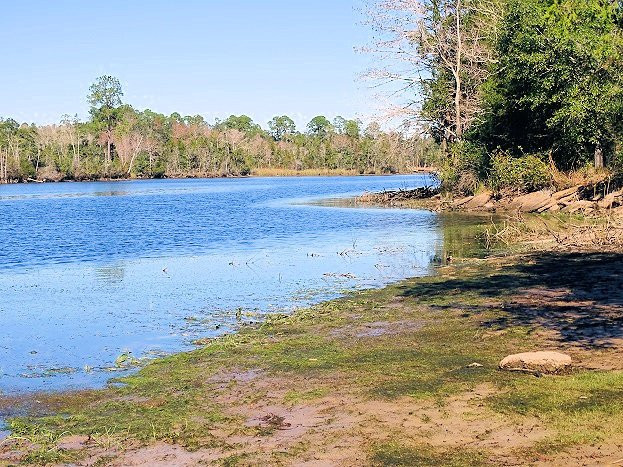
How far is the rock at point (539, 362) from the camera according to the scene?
887 centimetres

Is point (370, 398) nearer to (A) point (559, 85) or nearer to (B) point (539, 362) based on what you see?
(B) point (539, 362)

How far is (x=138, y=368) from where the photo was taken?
11.3 meters

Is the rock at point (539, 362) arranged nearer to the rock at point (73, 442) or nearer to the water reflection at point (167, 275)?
the rock at point (73, 442)

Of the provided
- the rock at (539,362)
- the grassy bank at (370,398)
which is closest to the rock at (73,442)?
the grassy bank at (370,398)

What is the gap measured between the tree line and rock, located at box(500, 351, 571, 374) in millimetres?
11796

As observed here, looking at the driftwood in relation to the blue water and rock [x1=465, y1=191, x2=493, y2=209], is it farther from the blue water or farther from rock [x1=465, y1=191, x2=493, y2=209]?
rock [x1=465, y1=191, x2=493, y2=209]

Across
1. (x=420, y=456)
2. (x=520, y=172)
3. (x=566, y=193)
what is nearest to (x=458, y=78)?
(x=520, y=172)

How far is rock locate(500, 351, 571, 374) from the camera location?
29.1 feet

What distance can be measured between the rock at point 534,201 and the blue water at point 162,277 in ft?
15.5

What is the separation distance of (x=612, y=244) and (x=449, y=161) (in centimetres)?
2608

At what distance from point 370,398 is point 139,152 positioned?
503ft

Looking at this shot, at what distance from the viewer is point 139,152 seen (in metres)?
156

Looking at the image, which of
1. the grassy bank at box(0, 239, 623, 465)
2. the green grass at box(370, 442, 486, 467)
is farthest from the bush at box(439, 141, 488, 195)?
the green grass at box(370, 442, 486, 467)

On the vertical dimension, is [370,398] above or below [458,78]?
below
